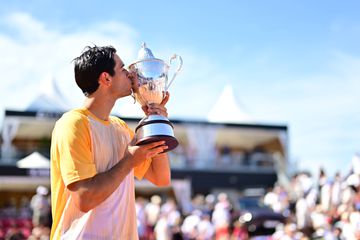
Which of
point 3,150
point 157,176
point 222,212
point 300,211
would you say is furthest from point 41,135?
point 157,176

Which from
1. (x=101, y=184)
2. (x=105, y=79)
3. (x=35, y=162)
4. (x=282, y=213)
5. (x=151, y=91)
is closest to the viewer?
(x=101, y=184)

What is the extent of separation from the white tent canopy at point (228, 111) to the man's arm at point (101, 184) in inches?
1242

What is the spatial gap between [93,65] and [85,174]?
53 cm

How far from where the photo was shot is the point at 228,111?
34.9m

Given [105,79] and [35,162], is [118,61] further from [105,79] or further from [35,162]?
[35,162]

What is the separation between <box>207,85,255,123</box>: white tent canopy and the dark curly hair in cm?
3140

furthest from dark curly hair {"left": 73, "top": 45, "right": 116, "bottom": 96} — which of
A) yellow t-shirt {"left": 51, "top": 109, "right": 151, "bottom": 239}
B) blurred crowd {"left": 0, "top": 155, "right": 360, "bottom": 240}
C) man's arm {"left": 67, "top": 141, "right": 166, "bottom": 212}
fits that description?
blurred crowd {"left": 0, "top": 155, "right": 360, "bottom": 240}

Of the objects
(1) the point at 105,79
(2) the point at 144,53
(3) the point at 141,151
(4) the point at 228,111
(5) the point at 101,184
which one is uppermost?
(4) the point at 228,111

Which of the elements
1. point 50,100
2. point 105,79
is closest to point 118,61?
point 105,79

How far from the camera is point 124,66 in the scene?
3.17 m

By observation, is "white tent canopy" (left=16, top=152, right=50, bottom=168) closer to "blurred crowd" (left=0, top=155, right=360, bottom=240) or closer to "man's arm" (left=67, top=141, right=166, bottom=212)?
"blurred crowd" (left=0, top=155, right=360, bottom=240)

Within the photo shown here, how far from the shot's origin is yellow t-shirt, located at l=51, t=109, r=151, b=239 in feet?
9.43

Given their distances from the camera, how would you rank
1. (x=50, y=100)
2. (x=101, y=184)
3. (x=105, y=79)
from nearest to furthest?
(x=101, y=184) → (x=105, y=79) → (x=50, y=100)

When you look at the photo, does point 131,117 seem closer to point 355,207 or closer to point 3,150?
point 3,150
